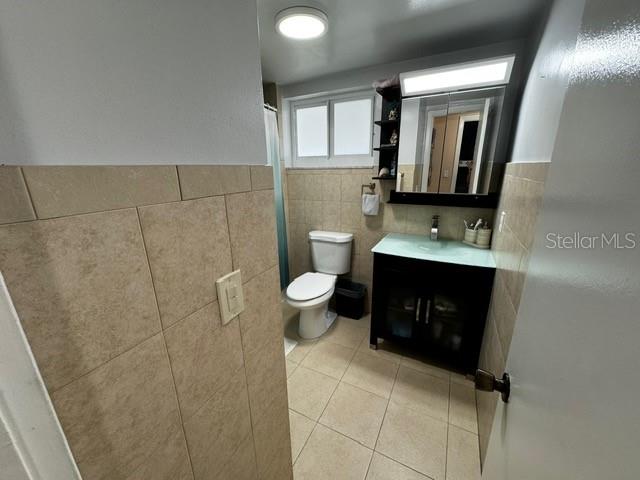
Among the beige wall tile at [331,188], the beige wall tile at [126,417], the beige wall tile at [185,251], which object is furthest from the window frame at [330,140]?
the beige wall tile at [126,417]

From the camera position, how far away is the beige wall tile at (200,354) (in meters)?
0.51

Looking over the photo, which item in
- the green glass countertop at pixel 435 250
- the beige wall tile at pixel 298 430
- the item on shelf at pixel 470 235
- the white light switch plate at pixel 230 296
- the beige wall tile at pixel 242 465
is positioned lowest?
the beige wall tile at pixel 298 430

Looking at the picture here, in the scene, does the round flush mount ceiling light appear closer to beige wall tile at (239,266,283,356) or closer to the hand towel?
the hand towel

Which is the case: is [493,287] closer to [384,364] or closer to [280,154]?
[384,364]

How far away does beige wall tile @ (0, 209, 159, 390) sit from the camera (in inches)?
11.9

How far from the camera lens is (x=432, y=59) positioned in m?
1.70

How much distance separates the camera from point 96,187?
358mm

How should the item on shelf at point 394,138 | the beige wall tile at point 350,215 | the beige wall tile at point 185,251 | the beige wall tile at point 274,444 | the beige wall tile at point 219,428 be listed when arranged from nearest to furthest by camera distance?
the beige wall tile at point 185,251 → the beige wall tile at point 219,428 → the beige wall tile at point 274,444 → the item on shelf at point 394,138 → the beige wall tile at point 350,215

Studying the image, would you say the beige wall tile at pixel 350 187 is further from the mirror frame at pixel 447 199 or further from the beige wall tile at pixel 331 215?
the mirror frame at pixel 447 199

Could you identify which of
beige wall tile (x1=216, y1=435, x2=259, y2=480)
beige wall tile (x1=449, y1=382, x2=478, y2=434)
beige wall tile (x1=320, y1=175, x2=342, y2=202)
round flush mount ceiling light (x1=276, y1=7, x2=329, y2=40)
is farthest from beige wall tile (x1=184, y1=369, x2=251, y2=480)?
beige wall tile (x1=320, y1=175, x2=342, y2=202)

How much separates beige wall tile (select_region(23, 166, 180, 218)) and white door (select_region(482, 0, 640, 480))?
25.9 inches

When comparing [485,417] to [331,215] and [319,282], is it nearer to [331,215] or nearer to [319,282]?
[319,282]

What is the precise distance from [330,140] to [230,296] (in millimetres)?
1982

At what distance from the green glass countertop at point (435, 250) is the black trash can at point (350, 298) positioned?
594mm
